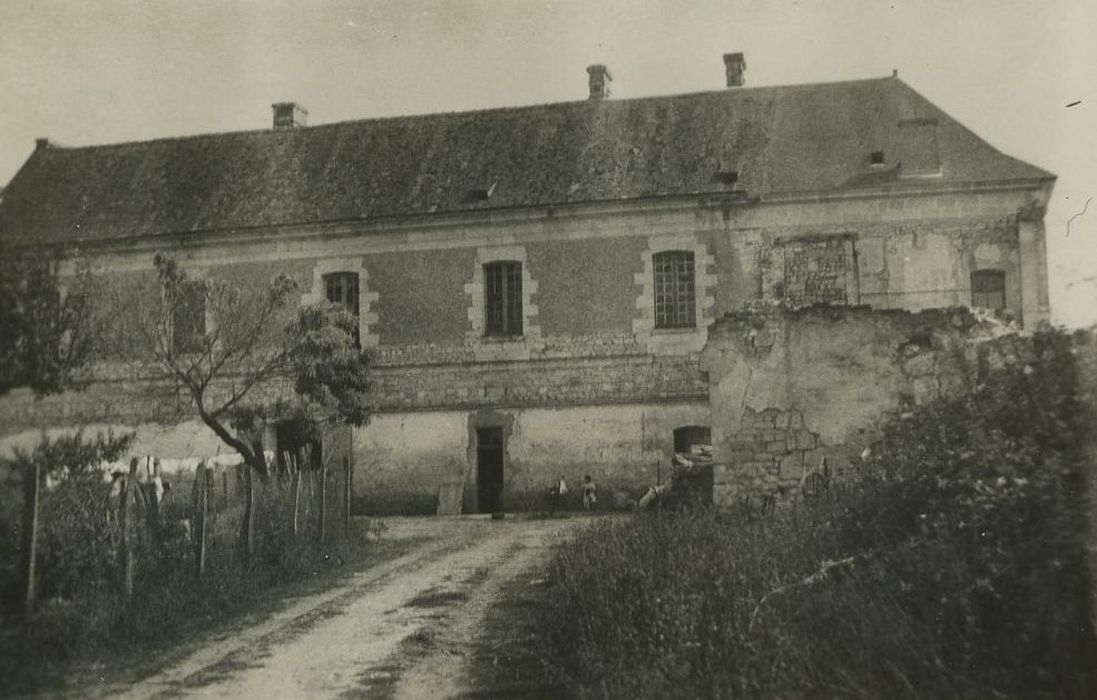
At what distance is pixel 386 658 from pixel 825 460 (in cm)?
665

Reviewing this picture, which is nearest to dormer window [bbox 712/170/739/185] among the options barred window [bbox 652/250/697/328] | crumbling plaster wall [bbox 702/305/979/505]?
barred window [bbox 652/250/697/328]

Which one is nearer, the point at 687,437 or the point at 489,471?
the point at 687,437

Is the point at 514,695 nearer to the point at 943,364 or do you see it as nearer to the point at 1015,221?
the point at 943,364

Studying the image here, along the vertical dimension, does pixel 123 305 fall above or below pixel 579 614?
above

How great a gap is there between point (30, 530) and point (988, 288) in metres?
17.9

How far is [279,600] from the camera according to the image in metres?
10.5

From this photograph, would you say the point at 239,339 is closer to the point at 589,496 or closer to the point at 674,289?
the point at 589,496

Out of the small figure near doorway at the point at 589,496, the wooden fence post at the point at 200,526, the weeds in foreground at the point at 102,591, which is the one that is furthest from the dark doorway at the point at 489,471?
the wooden fence post at the point at 200,526

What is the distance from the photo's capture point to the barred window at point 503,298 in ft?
73.7

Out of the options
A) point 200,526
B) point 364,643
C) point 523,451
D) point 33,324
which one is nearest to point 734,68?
point 523,451

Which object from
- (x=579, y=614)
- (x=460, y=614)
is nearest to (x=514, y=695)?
(x=579, y=614)

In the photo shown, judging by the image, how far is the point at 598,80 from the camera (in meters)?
24.9

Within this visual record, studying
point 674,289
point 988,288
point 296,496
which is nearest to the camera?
point 296,496

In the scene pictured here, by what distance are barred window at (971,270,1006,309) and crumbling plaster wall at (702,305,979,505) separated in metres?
8.63
